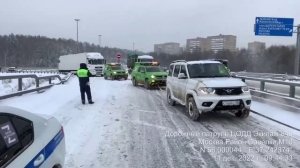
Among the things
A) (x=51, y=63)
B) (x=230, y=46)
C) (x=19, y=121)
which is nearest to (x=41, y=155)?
(x=19, y=121)

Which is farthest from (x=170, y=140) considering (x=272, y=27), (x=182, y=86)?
(x=272, y=27)

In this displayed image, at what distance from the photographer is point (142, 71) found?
2412cm

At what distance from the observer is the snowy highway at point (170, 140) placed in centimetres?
612

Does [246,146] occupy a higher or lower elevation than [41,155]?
lower

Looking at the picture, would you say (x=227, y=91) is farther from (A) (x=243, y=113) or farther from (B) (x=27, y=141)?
(B) (x=27, y=141)

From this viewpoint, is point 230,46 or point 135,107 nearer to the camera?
point 135,107

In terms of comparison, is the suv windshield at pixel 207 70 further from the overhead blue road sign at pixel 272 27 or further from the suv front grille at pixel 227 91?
the overhead blue road sign at pixel 272 27

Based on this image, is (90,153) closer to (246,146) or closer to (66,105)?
(246,146)

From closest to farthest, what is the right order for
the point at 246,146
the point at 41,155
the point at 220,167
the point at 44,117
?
the point at 41,155
the point at 44,117
the point at 220,167
the point at 246,146

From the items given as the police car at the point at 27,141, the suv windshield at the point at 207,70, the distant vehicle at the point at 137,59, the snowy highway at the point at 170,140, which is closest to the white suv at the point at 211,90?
the suv windshield at the point at 207,70

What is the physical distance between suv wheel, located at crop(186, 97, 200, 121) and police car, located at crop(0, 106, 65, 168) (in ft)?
20.2

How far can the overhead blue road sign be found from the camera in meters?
29.7

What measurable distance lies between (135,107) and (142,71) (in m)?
11.2

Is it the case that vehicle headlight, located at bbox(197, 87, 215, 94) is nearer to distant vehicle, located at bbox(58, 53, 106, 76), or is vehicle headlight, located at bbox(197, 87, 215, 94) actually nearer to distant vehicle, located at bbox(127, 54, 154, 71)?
distant vehicle, located at bbox(58, 53, 106, 76)
